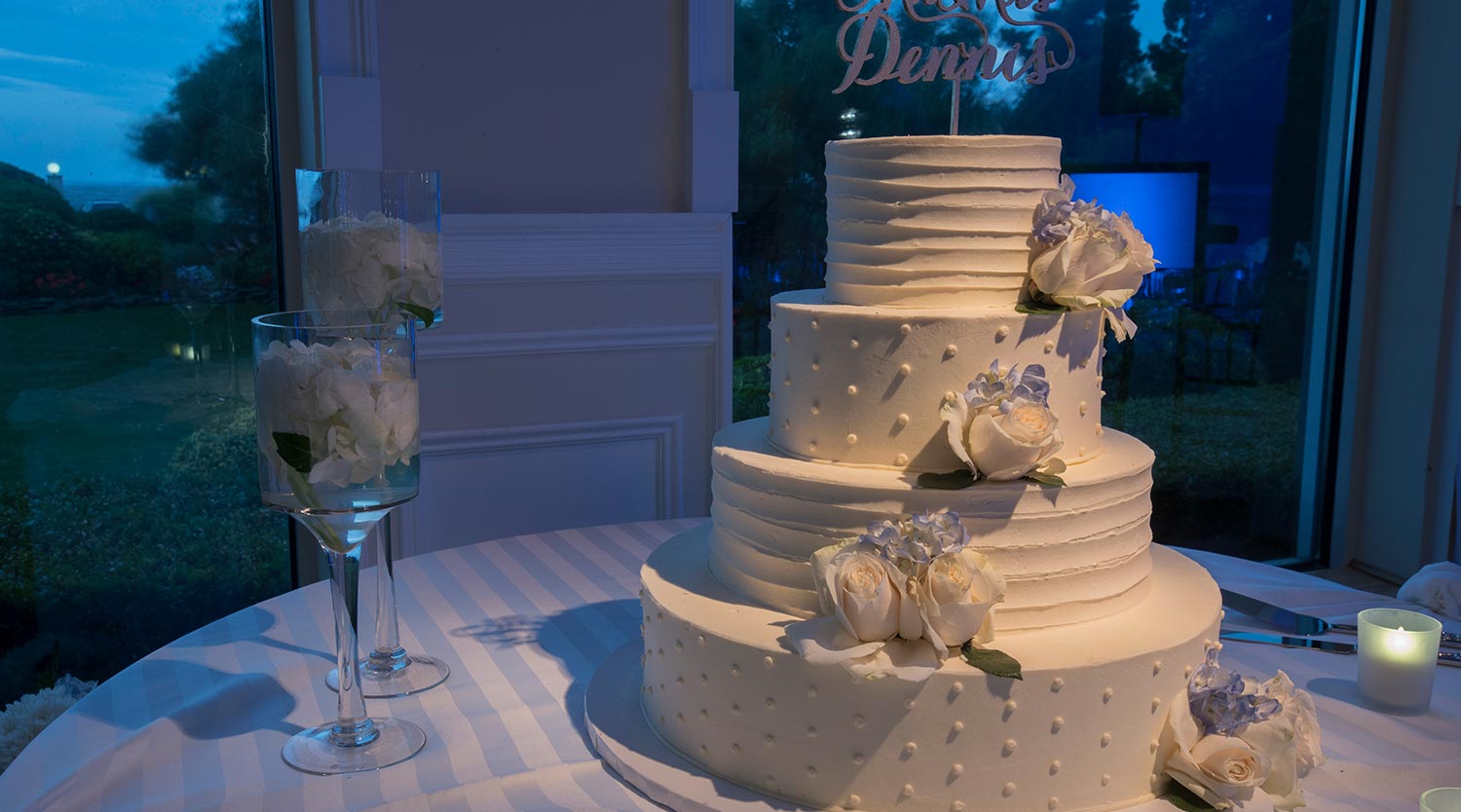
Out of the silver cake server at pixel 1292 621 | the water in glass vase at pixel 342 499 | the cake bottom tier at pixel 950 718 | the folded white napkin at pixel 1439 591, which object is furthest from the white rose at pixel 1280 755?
the water in glass vase at pixel 342 499

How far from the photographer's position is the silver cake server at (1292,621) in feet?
6.77

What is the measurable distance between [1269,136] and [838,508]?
3.50m

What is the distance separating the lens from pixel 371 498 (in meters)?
1.50

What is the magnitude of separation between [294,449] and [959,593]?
2.63 ft

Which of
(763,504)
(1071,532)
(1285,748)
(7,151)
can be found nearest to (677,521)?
(763,504)

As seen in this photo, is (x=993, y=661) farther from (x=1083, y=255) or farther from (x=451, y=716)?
(x=451, y=716)

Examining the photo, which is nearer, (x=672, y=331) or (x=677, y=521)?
(x=677, y=521)

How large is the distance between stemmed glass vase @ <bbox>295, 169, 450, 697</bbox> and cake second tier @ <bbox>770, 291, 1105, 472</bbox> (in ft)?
2.07

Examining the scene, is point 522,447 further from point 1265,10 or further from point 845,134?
point 1265,10

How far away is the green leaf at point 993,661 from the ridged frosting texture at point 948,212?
471mm

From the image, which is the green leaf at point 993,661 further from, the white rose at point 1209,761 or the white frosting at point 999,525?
the white rose at point 1209,761

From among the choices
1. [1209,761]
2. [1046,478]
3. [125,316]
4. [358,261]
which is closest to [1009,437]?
[1046,478]

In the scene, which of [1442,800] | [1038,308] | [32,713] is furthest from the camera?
[32,713]

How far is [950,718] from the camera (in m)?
1.45
